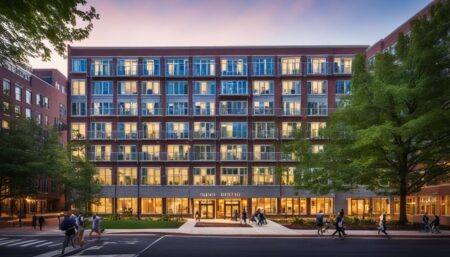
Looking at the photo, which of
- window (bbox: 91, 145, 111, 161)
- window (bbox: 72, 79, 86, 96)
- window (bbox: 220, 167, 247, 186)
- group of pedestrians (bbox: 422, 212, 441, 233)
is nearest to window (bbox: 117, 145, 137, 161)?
window (bbox: 91, 145, 111, 161)

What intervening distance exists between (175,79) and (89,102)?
519 inches

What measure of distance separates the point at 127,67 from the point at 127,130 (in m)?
9.29

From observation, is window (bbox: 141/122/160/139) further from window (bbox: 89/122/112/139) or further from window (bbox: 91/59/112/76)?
window (bbox: 91/59/112/76)

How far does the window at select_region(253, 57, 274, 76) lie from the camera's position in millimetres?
76500

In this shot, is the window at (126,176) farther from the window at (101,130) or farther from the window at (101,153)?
the window at (101,130)

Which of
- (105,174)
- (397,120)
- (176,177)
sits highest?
(397,120)

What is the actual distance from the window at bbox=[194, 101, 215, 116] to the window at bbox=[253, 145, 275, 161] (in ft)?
27.4

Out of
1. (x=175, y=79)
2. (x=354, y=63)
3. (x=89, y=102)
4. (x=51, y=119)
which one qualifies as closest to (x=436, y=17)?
(x=354, y=63)

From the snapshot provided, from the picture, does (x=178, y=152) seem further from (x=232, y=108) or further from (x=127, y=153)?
(x=232, y=108)

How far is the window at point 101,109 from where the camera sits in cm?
7688

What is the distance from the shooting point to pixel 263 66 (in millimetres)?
76562

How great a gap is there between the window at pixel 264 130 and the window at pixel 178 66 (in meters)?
13.0

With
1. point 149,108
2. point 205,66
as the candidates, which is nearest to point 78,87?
point 149,108

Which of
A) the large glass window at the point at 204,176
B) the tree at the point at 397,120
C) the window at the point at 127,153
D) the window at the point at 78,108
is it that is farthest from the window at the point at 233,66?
the tree at the point at 397,120
